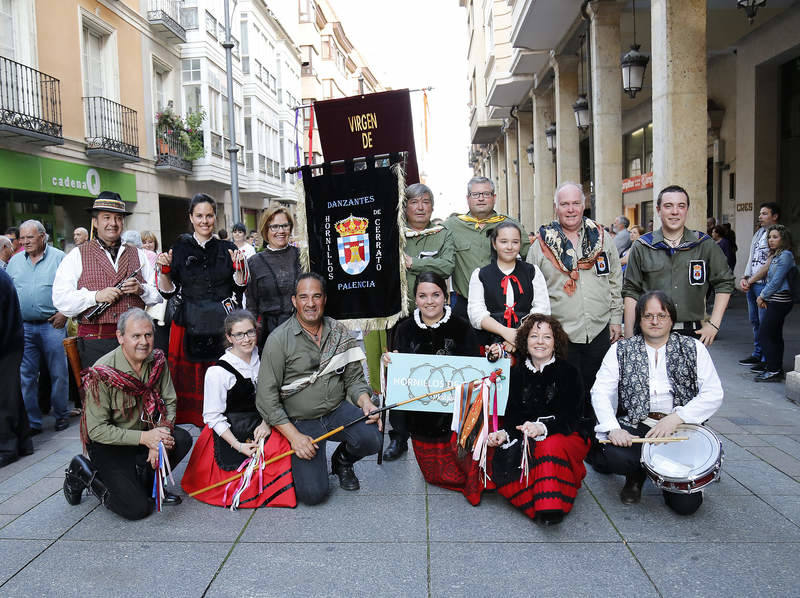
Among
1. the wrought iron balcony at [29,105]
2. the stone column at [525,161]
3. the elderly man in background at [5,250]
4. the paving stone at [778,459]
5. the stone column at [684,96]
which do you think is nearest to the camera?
the paving stone at [778,459]

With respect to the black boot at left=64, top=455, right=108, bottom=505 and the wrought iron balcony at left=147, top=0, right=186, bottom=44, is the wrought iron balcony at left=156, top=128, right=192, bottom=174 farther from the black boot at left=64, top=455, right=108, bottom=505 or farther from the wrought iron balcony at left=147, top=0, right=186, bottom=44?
the black boot at left=64, top=455, right=108, bottom=505

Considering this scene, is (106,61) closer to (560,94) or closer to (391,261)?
(560,94)

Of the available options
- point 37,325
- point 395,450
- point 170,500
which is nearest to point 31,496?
point 170,500

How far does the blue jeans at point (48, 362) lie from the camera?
6.13 meters

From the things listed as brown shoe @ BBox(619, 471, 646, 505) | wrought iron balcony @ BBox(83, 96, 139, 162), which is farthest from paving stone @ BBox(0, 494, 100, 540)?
wrought iron balcony @ BBox(83, 96, 139, 162)

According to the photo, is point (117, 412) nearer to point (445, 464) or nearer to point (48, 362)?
point (445, 464)

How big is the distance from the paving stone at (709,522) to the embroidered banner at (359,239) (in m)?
2.18

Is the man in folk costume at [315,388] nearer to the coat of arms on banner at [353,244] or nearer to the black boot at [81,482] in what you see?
the coat of arms on banner at [353,244]

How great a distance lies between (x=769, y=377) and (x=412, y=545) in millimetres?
5664

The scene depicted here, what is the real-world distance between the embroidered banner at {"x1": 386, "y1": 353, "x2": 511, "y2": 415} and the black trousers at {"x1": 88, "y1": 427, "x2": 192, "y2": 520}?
1613 millimetres

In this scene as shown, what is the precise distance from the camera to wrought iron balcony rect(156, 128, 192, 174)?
1958 cm

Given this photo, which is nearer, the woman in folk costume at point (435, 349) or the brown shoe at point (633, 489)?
the brown shoe at point (633, 489)

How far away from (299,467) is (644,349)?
7.67 ft

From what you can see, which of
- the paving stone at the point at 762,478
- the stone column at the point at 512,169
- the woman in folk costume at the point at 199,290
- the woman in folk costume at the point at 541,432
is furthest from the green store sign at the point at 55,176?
the stone column at the point at 512,169
